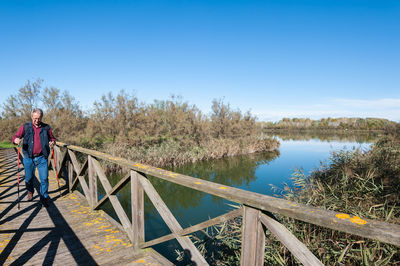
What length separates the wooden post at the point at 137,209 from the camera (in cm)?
284

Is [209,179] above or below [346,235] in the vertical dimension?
below

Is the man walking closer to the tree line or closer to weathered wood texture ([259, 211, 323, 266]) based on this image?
weathered wood texture ([259, 211, 323, 266])

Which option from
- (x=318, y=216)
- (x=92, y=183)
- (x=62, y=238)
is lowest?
(x=62, y=238)

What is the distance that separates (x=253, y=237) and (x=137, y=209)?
1.73 meters

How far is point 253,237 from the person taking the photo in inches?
62.3

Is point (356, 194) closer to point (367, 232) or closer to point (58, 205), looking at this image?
point (367, 232)

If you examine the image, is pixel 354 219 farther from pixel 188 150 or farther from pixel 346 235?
pixel 188 150

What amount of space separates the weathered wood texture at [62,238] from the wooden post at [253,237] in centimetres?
137

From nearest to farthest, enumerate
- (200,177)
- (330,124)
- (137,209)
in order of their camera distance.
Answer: (137,209) → (200,177) → (330,124)

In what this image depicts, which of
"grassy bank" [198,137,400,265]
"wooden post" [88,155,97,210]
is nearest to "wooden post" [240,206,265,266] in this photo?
"grassy bank" [198,137,400,265]

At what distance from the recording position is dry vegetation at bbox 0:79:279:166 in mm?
14477

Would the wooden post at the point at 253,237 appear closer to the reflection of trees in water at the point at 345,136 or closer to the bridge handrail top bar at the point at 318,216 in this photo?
the bridge handrail top bar at the point at 318,216

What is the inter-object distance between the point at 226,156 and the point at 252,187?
8625 mm

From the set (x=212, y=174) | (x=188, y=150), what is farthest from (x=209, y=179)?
(x=188, y=150)
